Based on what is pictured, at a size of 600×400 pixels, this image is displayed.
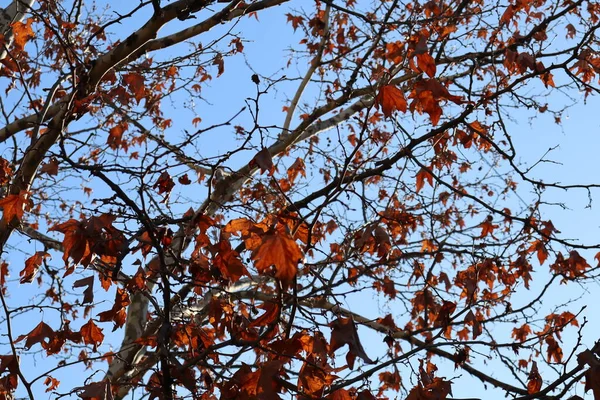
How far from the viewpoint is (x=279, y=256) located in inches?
74.2

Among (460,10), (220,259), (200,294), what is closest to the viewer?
(220,259)

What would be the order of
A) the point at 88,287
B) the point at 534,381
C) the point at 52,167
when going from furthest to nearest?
the point at 52,167 → the point at 534,381 → the point at 88,287

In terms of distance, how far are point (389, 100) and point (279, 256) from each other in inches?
54.8

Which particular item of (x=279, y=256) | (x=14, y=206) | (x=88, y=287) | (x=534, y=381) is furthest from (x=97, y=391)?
(x=534, y=381)

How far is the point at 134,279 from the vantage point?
3.18 meters

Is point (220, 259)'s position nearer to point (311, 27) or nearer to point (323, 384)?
point (323, 384)

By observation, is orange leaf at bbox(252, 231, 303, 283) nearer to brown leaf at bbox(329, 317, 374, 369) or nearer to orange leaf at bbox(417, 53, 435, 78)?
brown leaf at bbox(329, 317, 374, 369)

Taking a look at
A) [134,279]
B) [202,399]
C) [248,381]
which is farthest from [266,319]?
[134,279]

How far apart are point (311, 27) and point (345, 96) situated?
7.18ft

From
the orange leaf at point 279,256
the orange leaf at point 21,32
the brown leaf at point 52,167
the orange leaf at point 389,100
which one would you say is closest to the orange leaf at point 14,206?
the brown leaf at point 52,167

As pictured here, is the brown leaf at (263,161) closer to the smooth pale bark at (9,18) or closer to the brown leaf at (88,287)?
the brown leaf at (88,287)

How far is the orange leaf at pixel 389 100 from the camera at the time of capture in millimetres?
2984

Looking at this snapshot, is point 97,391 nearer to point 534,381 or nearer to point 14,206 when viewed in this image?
point 14,206

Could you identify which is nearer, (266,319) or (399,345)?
(266,319)
